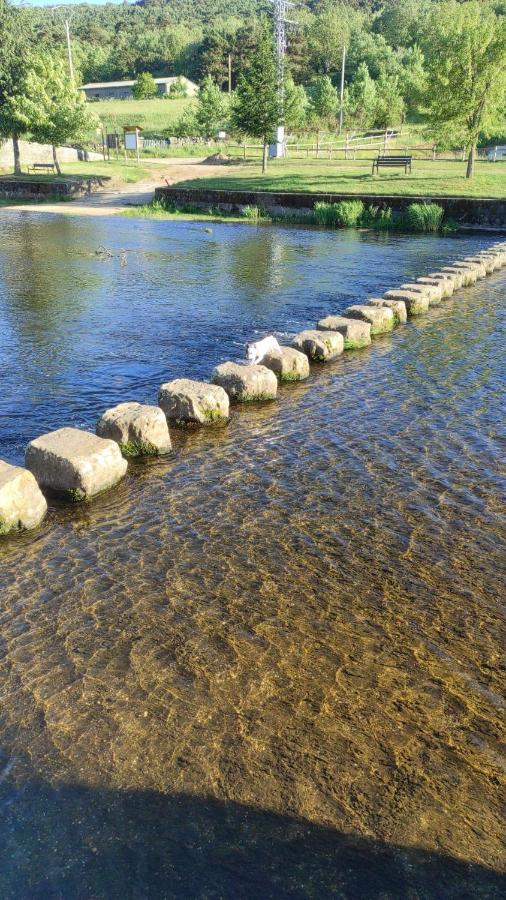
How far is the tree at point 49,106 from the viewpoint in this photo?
42469 millimetres

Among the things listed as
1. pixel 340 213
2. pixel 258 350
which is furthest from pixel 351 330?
pixel 340 213

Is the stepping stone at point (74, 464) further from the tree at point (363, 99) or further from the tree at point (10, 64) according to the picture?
the tree at point (363, 99)

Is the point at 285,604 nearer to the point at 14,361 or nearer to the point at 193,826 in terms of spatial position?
the point at 193,826

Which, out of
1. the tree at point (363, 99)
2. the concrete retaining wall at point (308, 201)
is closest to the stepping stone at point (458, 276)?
the concrete retaining wall at point (308, 201)

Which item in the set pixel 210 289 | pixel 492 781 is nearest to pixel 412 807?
pixel 492 781

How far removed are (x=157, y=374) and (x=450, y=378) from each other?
14.5ft

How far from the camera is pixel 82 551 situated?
19.0 feet

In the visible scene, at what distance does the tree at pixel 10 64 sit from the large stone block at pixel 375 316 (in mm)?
38819

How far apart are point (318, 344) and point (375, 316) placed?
2.20 metres

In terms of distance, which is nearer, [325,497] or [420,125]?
[325,497]

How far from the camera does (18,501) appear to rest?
6023mm

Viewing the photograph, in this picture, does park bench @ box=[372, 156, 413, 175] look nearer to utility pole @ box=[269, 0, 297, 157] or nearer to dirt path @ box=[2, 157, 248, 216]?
utility pole @ box=[269, 0, 297, 157]

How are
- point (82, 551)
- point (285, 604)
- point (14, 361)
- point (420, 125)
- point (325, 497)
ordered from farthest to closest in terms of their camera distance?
point (420, 125), point (14, 361), point (325, 497), point (82, 551), point (285, 604)

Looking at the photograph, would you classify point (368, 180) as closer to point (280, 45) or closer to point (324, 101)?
point (280, 45)
